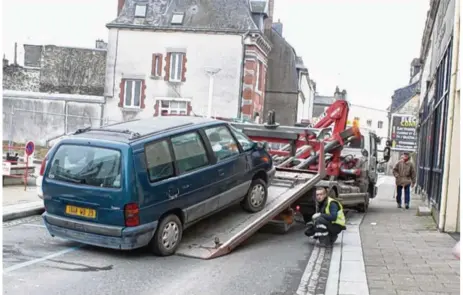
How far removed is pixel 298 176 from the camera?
11359mm

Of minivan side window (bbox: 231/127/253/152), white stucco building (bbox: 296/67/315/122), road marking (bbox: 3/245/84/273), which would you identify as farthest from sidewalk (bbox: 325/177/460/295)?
white stucco building (bbox: 296/67/315/122)

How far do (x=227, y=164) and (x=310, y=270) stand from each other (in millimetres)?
2233

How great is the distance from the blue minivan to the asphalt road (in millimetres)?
338

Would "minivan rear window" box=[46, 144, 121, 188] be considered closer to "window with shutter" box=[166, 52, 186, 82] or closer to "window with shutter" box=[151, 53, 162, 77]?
"window with shutter" box=[166, 52, 186, 82]

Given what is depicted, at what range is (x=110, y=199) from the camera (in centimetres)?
762

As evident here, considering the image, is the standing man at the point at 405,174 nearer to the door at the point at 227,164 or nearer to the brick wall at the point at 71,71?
the door at the point at 227,164

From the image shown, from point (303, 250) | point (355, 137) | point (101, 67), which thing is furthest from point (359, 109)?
point (303, 250)

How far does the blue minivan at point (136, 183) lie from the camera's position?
301 inches

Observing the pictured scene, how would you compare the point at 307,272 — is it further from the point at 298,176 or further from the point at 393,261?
the point at 298,176

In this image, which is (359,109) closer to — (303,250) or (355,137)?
(355,137)

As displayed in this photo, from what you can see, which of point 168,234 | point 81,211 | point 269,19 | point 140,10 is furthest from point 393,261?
point 269,19

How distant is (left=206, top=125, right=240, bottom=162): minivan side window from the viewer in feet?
29.8

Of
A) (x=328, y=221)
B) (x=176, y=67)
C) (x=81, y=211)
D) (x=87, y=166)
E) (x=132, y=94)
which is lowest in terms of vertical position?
(x=328, y=221)

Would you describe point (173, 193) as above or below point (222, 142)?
below
